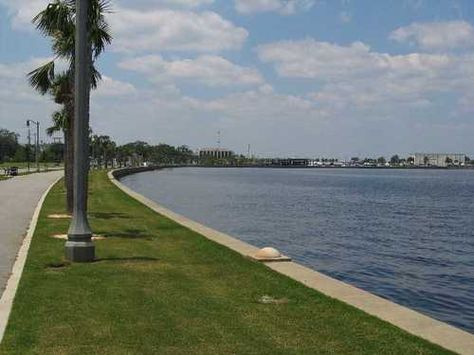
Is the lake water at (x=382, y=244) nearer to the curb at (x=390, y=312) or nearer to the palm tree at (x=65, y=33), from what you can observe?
the curb at (x=390, y=312)

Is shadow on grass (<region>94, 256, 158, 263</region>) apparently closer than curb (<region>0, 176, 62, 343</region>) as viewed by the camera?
No

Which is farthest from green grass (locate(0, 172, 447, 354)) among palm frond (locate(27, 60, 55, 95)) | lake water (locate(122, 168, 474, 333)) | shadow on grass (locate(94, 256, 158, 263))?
palm frond (locate(27, 60, 55, 95))

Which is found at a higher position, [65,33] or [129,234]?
[65,33]

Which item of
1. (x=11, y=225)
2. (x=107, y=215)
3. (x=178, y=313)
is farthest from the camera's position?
(x=107, y=215)

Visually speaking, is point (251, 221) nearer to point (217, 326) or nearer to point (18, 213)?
point (18, 213)

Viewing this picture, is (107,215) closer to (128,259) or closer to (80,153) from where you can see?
(128,259)

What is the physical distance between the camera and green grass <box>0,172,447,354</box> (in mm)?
7133

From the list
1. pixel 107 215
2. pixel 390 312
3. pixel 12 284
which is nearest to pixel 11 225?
pixel 107 215

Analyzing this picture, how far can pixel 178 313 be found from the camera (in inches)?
339

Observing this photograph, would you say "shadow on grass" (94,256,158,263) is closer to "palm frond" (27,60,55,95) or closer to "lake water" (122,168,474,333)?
"lake water" (122,168,474,333)

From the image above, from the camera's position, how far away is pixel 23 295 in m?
9.55

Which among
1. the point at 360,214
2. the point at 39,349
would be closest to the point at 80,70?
the point at 39,349

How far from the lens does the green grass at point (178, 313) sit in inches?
281

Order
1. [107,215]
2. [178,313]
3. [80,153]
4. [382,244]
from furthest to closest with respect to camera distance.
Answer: [382,244]
[107,215]
[80,153]
[178,313]
